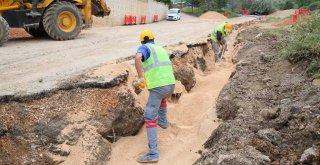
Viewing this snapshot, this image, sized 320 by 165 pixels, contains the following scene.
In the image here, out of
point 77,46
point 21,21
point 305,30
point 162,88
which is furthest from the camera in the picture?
point 21,21

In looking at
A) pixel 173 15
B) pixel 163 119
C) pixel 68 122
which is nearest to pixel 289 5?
pixel 173 15

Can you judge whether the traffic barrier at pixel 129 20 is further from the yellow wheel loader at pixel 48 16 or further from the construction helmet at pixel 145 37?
the construction helmet at pixel 145 37

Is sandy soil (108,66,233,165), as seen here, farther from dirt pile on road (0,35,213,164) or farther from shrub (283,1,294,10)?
shrub (283,1,294,10)

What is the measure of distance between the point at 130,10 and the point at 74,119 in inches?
939

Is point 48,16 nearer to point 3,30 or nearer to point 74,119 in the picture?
point 3,30

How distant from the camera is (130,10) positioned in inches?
1120

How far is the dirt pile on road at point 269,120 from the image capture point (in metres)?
4.06

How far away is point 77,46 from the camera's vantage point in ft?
34.9

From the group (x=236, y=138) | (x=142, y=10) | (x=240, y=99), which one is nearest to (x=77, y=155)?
(x=236, y=138)

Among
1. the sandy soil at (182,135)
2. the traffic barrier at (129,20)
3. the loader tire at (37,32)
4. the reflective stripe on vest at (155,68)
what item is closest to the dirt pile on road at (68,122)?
the sandy soil at (182,135)

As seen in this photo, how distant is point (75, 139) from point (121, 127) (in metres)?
0.98

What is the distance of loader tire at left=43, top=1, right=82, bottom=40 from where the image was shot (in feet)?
37.7

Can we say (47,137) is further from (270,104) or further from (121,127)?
(270,104)

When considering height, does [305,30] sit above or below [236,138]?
above
